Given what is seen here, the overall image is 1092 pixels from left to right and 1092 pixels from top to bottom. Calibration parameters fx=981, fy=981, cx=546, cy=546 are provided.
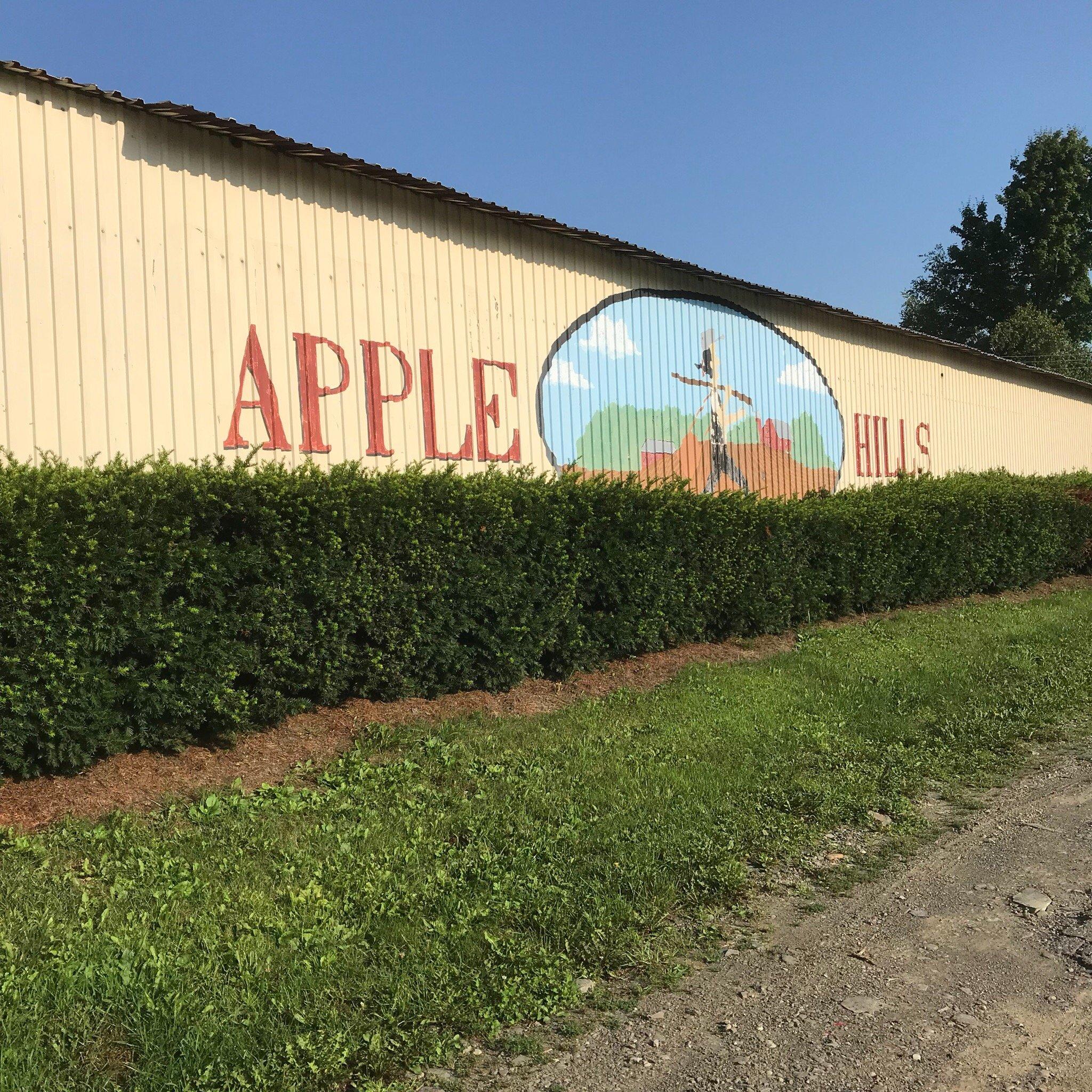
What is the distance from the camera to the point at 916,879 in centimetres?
500

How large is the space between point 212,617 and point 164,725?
741 mm

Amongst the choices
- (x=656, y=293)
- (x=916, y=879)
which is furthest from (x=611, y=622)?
(x=656, y=293)

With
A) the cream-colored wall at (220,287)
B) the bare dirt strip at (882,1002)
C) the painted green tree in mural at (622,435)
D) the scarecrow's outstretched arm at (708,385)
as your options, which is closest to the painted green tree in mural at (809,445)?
the scarecrow's outstretched arm at (708,385)

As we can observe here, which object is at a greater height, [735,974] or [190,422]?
[190,422]

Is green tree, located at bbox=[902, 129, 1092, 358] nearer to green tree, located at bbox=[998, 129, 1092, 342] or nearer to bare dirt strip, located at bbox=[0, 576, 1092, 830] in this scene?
green tree, located at bbox=[998, 129, 1092, 342]

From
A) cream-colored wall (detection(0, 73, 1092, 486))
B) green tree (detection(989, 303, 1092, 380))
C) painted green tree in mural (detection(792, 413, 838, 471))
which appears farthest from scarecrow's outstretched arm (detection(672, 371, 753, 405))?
green tree (detection(989, 303, 1092, 380))

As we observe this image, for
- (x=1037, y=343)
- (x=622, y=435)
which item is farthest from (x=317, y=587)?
(x=1037, y=343)

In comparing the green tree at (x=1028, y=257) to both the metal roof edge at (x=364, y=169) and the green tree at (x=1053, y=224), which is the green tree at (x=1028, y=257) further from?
the metal roof edge at (x=364, y=169)

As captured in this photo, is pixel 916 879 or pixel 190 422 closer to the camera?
pixel 916 879

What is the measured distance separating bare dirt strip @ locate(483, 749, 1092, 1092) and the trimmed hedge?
139 inches

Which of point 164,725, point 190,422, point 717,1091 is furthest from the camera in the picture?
point 190,422

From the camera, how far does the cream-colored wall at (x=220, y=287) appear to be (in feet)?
23.3

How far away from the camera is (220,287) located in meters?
8.12

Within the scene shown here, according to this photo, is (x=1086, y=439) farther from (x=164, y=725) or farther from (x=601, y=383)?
(x=164, y=725)
